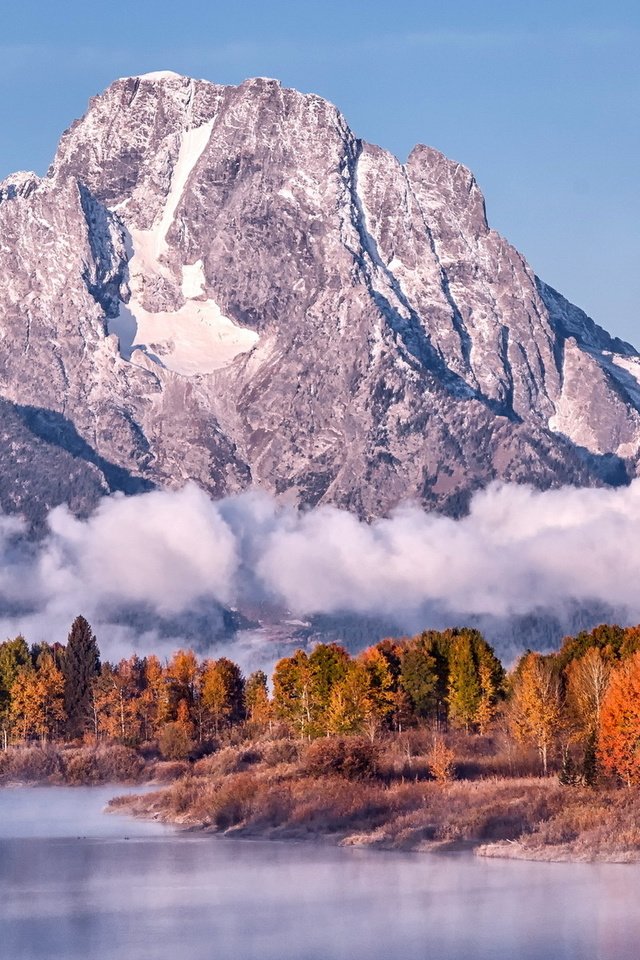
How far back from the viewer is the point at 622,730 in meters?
114

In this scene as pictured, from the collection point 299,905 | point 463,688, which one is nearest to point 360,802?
point 299,905

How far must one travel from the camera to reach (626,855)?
3514 inches

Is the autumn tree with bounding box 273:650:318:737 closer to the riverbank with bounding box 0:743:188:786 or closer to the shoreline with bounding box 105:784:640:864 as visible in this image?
the riverbank with bounding box 0:743:188:786

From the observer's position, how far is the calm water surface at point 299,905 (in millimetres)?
68188

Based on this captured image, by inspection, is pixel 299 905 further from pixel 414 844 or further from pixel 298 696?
pixel 298 696

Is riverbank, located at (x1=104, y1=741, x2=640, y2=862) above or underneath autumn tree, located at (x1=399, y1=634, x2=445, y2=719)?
underneath

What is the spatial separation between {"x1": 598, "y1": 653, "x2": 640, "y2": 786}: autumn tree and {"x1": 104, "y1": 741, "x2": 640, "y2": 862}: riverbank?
4.26 m

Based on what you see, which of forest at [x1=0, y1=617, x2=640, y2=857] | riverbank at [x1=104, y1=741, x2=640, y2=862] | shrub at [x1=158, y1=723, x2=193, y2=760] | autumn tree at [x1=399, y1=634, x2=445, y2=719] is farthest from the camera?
autumn tree at [x1=399, y1=634, x2=445, y2=719]

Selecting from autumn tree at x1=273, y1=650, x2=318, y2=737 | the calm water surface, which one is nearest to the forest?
autumn tree at x1=273, y1=650, x2=318, y2=737

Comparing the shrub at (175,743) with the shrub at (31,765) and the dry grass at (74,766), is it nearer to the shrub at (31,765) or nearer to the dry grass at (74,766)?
the dry grass at (74,766)

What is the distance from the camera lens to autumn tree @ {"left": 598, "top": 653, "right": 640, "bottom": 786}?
4328 inches

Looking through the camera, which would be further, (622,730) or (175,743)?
(175,743)

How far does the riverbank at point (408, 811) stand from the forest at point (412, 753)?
15cm

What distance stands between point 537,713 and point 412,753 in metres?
16.6
